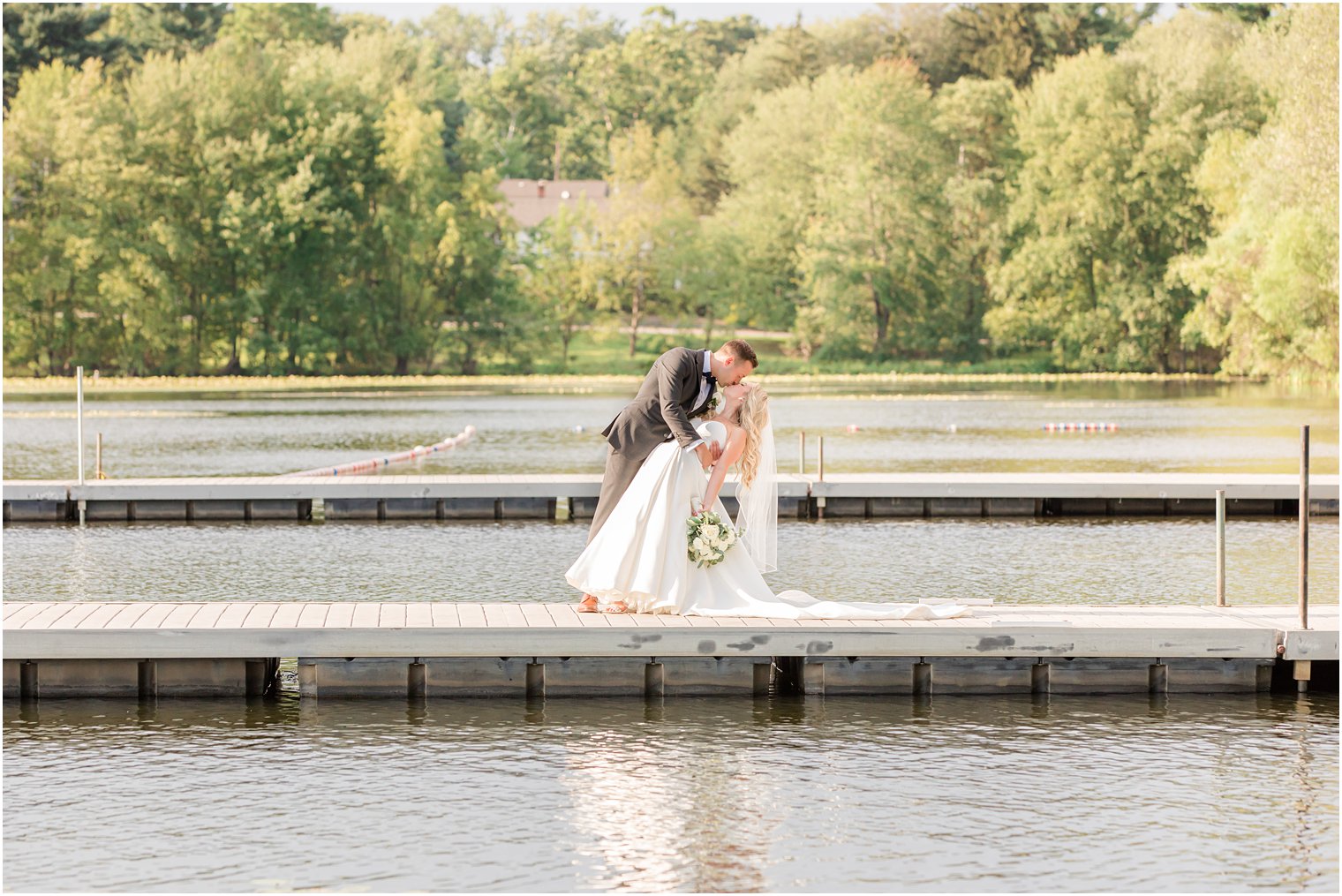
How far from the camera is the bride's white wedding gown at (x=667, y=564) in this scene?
11.2 meters

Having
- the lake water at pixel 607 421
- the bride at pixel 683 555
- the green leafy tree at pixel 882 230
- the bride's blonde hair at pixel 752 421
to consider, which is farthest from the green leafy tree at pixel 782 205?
the bride at pixel 683 555

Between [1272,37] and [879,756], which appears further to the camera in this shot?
[1272,37]

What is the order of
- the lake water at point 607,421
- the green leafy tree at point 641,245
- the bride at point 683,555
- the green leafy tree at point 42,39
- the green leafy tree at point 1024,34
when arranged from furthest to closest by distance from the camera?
the green leafy tree at point 1024,34, the green leafy tree at point 641,245, the green leafy tree at point 42,39, the lake water at point 607,421, the bride at point 683,555

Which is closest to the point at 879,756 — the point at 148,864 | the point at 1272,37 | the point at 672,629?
the point at 672,629

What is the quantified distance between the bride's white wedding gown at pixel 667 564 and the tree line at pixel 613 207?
4713cm

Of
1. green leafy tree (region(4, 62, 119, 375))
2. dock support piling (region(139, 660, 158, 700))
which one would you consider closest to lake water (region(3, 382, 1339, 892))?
dock support piling (region(139, 660, 158, 700))

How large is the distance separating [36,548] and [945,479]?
1032 cm

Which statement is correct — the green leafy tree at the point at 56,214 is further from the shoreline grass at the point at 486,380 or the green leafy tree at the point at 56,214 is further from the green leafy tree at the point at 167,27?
the green leafy tree at the point at 167,27

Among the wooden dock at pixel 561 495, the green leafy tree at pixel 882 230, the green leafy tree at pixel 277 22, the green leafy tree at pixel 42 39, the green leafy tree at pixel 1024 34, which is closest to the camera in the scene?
the wooden dock at pixel 561 495

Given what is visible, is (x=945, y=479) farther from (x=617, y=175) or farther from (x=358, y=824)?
(x=617, y=175)

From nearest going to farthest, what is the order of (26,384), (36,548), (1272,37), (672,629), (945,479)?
(672,629)
(36,548)
(945,479)
(1272,37)
(26,384)

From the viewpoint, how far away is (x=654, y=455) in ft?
37.0

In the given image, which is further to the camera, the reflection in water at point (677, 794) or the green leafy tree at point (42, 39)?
the green leafy tree at point (42, 39)

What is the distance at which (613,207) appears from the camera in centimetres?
7850
